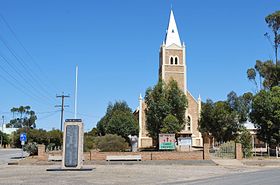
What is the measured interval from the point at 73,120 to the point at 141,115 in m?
45.7

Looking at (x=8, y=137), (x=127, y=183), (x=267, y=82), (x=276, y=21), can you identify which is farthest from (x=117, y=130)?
(x=8, y=137)

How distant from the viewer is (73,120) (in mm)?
23266

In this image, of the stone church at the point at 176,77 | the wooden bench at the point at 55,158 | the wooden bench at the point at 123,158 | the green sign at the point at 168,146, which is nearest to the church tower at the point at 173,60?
the stone church at the point at 176,77

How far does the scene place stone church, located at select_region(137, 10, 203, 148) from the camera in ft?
223

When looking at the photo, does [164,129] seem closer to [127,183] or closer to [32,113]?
[127,183]

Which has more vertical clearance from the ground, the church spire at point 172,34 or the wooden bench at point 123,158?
the church spire at point 172,34

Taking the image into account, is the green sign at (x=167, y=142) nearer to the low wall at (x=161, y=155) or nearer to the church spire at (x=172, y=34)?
the low wall at (x=161, y=155)

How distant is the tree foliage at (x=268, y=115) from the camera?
4047cm

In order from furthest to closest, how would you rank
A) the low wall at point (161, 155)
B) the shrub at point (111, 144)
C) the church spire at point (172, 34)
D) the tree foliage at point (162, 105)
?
the church spire at point (172, 34), the tree foliage at point (162, 105), the shrub at point (111, 144), the low wall at point (161, 155)

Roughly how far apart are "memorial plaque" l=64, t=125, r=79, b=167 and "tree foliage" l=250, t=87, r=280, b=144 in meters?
24.9

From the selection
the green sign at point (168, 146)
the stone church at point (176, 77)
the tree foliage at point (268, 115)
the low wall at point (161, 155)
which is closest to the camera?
the low wall at point (161, 155)

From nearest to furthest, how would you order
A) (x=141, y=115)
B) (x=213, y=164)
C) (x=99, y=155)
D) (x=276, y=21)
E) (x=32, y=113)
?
(x=213, y=164)
(x=99, y=155)
(x=276, y=21)
(x=141, y=115)
(x=32, y=113)

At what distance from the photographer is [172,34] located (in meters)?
75.2

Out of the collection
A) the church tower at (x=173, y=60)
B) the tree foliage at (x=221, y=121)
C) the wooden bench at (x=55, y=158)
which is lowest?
the wooden bench at (x=55, y=158)
